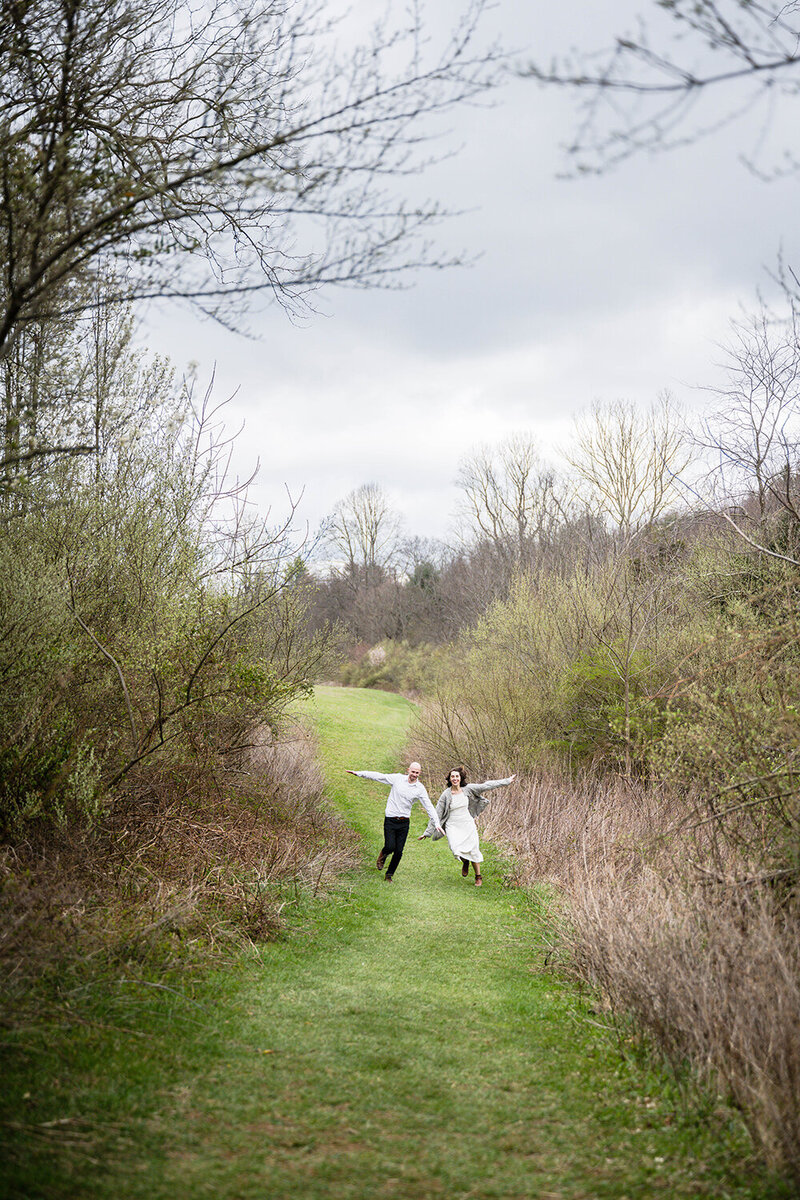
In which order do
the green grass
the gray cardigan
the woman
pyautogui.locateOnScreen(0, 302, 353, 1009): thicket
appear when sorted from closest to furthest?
the green grass < pyautogui.locateOnScreen(0, 302, 353, 1009): thicket < the woman < the gray cardigan

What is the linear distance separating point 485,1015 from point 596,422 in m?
21.9

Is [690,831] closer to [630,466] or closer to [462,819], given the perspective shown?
[462,819]

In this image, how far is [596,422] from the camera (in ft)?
84.4

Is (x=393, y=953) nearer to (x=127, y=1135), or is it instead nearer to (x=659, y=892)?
(x=659, y=892)

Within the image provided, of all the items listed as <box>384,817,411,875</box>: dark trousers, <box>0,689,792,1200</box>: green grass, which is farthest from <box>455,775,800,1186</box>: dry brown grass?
<box>384,817,411,875</box>: dark trousers

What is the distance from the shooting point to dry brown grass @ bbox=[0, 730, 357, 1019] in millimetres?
5719

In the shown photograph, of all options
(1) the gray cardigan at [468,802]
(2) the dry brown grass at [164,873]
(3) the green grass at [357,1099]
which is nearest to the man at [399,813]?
(1) the gray cardigan at [468,802]

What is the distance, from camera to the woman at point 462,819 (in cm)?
1186

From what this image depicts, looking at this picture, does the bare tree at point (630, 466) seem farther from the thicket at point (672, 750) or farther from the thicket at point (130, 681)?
the thicket at point (130, 681)

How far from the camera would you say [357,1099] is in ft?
15.4

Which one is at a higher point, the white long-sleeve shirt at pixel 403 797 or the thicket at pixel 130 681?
the thicket at pixel 130 681

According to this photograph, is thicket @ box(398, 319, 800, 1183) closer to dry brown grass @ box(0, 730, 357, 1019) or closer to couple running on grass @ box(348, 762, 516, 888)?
couple running on grass @ box(348, 762, 516, 888)

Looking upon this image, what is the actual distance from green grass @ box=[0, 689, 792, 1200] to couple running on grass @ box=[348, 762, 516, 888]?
13.5 ft

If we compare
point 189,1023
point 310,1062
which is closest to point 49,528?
point 189,1023
